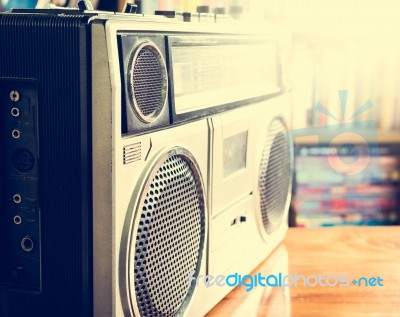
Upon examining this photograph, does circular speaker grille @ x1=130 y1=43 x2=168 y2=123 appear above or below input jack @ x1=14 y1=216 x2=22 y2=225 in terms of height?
above

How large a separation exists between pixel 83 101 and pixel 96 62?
36mm

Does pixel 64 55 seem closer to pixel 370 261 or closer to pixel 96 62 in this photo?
pixel 96 62

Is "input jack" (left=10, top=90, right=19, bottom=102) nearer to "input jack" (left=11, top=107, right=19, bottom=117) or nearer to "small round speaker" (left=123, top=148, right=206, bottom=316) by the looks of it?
"input jack" (left=11, top=107, right=19, bottom=117)

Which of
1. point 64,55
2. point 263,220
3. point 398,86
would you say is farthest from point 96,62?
point 398,86

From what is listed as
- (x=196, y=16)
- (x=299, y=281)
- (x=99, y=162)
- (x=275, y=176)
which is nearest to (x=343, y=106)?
(x=275, y=176)

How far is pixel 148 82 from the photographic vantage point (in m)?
0.66

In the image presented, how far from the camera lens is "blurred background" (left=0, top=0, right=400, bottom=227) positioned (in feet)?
5.63

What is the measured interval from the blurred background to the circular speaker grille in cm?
105

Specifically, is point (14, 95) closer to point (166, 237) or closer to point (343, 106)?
point (166, 237)

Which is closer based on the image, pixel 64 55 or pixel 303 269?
pixel 64 55

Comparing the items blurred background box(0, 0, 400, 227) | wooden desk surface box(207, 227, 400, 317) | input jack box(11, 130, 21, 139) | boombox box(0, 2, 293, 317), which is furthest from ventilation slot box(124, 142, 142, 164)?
blurred background box(0, 0, 400, 227)

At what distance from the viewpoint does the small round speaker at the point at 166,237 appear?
2.17 ft

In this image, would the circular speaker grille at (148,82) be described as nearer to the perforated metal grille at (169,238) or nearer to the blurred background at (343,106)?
the perforated metal grille at (169,238)

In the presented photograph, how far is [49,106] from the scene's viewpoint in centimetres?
62
